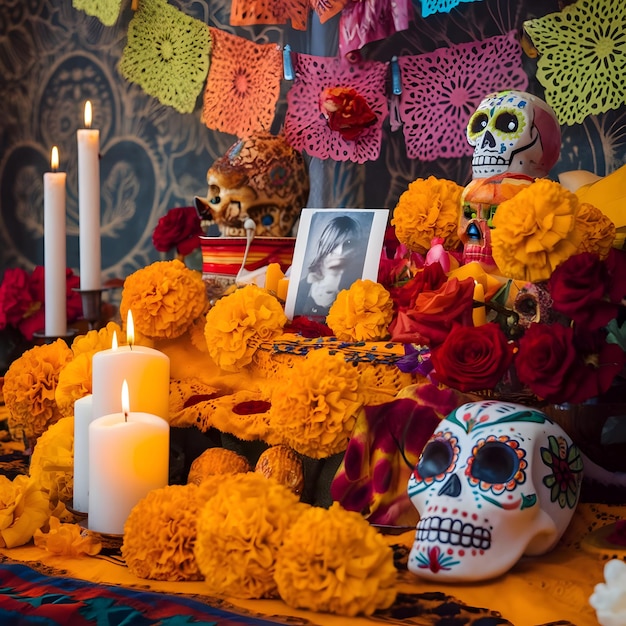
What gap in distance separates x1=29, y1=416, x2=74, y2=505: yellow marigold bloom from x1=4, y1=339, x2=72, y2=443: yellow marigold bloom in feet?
0.54

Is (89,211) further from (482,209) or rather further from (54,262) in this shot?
(482,209)

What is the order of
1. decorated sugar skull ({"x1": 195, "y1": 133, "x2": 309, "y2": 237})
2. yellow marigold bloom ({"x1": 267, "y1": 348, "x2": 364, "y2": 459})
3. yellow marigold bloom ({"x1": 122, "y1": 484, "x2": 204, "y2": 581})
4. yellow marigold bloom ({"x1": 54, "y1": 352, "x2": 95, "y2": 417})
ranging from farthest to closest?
decorated sugar skull ({"x1": 195, "y1": 133, "x2": 309, "y2": 237}) → yellow marigold bloom ({"x1": 54, "y1": 352, "x2": 95, "y2": 417}) → yellow marigold bloom ({"x1": 267, "y1": 348, "x2": 364, "y2": 459}) → yellow marigold bloom ({"x1": 122, "y1": 484, "x2": 204, "y2": 581})

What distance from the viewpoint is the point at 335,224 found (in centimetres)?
127

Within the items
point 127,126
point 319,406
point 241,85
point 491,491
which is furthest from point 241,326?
point 127,126

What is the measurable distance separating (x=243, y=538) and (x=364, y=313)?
412 mm

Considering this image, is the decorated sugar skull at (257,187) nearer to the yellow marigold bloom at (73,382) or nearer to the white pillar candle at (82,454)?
the yellow marigold bloom at (73,382)

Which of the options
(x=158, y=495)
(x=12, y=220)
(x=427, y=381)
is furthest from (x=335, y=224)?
(x=12, y=220)

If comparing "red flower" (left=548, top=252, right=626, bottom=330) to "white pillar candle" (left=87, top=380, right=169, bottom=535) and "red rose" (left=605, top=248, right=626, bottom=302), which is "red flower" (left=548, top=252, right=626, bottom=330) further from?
"white pillar candle" (left=87, top=380, right=169, bottom=535)

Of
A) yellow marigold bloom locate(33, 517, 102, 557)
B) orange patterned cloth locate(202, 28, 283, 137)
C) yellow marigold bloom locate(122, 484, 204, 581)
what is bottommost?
yellow marigold bloom locate(33, 517, 102, 557)

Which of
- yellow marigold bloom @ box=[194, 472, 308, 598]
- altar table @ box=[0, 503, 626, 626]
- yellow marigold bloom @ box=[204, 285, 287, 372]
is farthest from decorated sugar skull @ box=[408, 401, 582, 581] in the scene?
yellow marigold bloom @ box=[204, 285, 287, 372]

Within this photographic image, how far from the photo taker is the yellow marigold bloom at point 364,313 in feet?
3.69

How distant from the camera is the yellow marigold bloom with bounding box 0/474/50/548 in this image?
94 cm

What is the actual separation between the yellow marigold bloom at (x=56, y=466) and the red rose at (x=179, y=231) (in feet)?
1.90

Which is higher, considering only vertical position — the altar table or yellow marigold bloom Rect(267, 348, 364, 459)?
yellow marigold bloom Rect(267, 348, 364, 459)
